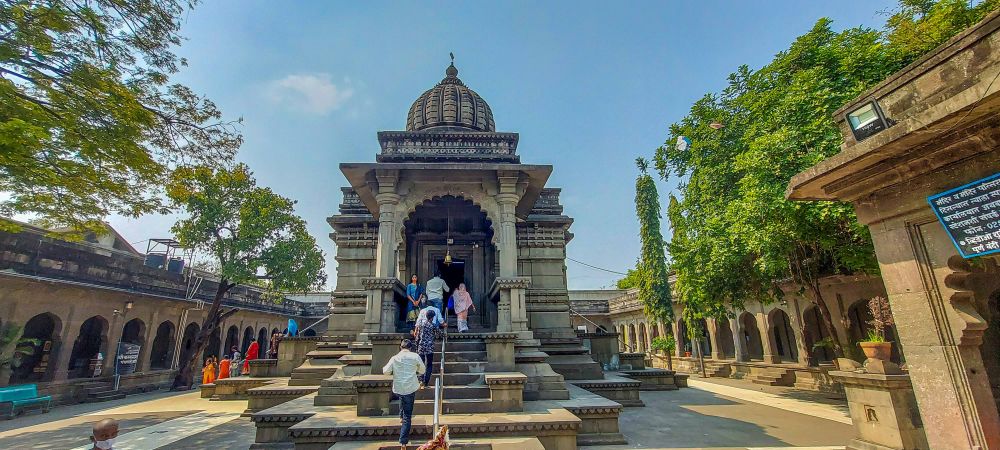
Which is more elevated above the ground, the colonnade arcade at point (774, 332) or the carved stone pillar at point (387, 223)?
the carved stone pillar at point (387, 223)

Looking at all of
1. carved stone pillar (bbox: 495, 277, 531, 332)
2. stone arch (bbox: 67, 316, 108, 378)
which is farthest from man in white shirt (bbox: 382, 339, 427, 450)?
stone arch (bbox: 67, 316, 108, 378)

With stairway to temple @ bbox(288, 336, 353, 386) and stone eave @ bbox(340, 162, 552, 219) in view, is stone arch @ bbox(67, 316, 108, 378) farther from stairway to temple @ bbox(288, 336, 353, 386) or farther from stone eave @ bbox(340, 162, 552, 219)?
stone eave @ bbox(340, 162, 552, 219)

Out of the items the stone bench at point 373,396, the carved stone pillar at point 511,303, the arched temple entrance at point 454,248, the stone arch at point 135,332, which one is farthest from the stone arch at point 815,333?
the stone arch at point 135,332

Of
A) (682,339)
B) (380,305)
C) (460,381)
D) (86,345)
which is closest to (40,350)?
(86,345)

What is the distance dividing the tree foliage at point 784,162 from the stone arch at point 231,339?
28.8 meters

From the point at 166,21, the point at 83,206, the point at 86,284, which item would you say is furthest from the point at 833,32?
the point at 86,284

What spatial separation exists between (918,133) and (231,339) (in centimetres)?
3522

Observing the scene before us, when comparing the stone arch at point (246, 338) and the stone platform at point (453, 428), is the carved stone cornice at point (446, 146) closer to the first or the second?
the stone platform at point (453, 428)

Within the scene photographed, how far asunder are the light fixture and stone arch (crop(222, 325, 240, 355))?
108 feet

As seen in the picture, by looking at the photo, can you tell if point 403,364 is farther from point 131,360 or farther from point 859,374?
point 131,360

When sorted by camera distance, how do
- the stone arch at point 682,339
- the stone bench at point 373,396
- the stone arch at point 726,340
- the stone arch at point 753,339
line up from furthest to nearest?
the stone arch at point 682,339 → the stone arch at point 753,339 → the stone arch at point 726,340 → the stone bench at point 373,396

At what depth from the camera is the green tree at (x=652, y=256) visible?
78.3 feet

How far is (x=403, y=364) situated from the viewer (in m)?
6.30

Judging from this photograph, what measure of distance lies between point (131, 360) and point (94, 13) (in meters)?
18.6
